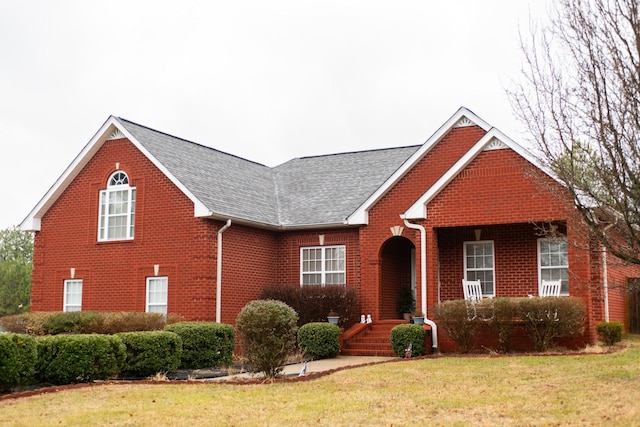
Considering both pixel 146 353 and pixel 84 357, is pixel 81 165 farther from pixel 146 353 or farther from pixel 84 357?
pixel 84 357

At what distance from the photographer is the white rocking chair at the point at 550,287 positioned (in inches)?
786

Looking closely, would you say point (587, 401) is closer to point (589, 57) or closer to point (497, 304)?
point (589, 57)

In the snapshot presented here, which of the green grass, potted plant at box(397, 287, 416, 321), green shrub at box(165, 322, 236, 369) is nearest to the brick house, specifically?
potted plant at box(397, 287, 416, 321)

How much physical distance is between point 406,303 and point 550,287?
16.3 ft

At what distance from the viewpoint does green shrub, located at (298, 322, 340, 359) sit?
2045cm

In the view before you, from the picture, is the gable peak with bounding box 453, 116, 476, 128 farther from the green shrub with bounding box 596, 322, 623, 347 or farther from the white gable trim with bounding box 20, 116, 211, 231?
the white gable trim with bounding box 20, 116, 211, 231

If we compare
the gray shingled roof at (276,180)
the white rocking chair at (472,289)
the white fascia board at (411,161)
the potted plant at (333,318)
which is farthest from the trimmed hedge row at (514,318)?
the gray shingled roof at (276,180)

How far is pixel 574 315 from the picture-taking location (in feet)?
58.0

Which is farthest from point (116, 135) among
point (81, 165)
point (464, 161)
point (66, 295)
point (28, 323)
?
point (464, 161)

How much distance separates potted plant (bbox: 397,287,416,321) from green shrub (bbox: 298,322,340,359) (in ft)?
11.7

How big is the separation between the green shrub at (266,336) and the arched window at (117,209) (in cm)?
1020

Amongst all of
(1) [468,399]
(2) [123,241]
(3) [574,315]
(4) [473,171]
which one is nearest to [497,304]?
(3) [574,315]

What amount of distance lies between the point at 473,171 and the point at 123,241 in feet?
35.9

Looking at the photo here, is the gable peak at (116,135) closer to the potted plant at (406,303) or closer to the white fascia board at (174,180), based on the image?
the white fascia board at (174,180)
